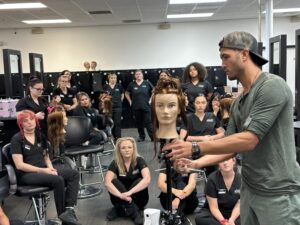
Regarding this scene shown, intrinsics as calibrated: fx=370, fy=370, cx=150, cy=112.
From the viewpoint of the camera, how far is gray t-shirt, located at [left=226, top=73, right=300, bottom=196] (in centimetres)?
149

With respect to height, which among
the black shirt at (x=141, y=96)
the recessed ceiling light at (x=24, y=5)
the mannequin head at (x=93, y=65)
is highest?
the recessed ceiling light at (x=24, y=5)

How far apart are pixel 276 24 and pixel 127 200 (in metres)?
8.56

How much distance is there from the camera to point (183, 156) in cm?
149

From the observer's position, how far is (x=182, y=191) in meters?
3.45

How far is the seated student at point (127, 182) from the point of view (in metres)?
3.63

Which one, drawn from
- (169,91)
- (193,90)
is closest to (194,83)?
(193,90)

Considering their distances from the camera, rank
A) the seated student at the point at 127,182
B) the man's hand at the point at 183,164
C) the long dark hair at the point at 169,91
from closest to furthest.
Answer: the man's hand at the point at 183,164 → the long dark hair at the point at 169,91 → the seated student at the point at 127,182

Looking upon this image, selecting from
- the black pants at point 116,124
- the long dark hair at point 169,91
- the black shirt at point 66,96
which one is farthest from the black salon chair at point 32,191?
the black pants at point 116,124

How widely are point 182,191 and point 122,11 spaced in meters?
5.74

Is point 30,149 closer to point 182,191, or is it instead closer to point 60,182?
point 60,182

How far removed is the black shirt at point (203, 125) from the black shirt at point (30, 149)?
1.58m

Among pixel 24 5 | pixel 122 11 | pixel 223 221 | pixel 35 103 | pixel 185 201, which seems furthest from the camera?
pixel 122 11

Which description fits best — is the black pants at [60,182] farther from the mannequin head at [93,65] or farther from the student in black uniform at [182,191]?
the mannequin head at [93,65]

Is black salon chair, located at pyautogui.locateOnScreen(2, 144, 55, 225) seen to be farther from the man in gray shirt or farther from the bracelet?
the man in gray shirt
